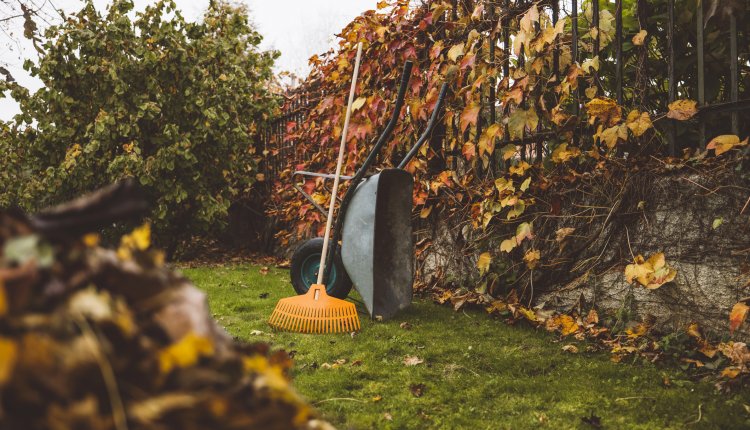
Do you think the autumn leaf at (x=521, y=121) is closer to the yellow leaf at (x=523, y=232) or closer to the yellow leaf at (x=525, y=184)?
the yellow leaf at (x=525, y=184)

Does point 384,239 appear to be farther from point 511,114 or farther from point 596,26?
point 596,26

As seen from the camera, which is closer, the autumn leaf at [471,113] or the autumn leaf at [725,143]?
the autumn leaf at [725,143]

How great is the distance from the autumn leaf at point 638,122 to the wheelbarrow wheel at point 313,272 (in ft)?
5.90

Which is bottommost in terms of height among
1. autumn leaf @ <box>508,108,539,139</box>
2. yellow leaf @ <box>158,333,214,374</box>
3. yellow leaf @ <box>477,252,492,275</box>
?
yellow leaf @ <box>477,252,492,275</box>

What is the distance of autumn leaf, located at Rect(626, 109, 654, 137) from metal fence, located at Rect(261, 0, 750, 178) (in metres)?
0.12

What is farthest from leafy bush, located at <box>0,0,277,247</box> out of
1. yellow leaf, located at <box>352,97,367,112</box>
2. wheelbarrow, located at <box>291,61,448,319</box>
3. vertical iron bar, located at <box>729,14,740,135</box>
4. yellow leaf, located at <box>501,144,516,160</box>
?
vertical iron bar, located at <box>729,14,740,135</box>

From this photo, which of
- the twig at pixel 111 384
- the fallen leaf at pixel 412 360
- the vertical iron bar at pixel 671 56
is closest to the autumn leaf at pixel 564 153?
the vertical iron bar at pixel 671 56

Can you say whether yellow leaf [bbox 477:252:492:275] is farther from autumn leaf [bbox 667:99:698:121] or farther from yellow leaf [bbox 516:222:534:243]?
autumn leaf [bbox 667:99:698:121]

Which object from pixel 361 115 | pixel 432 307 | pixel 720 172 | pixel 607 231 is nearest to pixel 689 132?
pixel 720 172

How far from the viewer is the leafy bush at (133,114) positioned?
5039 millimetres

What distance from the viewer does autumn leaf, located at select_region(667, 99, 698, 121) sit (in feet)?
7.54

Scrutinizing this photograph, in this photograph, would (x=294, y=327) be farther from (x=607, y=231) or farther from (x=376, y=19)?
(x=376, y=19)

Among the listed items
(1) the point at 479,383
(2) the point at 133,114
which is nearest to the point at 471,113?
(1) the point at 479,383

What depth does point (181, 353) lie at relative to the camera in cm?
43
